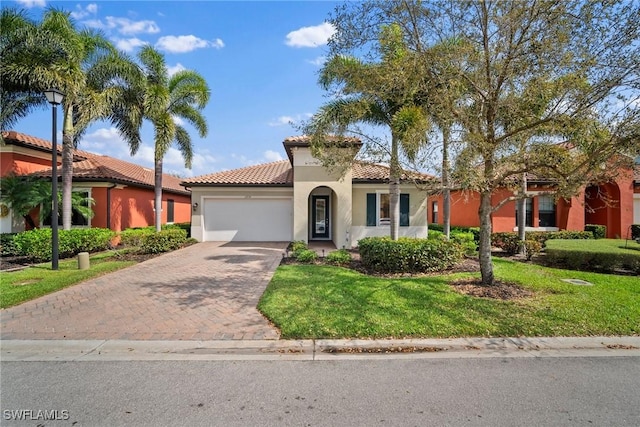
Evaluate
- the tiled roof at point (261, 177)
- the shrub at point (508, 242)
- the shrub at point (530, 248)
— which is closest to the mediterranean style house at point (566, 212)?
the shrub at point (508, 242)

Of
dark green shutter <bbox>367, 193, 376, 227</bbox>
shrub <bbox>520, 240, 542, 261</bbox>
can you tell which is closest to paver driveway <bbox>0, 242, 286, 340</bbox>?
dark green shutter <bbox>367, 193, 376, 227</bbox>

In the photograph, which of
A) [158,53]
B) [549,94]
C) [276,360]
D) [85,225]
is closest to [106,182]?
[85,225]

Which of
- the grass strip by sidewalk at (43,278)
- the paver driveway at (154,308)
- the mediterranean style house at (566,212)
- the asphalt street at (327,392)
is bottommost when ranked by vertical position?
the asphalt street at (327,392)

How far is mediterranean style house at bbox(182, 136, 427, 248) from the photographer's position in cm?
1423

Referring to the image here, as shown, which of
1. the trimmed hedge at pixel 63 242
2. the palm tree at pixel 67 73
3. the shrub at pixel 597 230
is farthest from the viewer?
the shrub at pixel 597 230

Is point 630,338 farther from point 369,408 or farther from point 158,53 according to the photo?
point 158,53

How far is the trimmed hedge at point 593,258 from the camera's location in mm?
9531

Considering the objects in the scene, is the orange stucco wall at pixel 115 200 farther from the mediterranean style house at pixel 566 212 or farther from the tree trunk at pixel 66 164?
the mediterranean style house at pixel 566 212

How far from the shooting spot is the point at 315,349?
455 centimetres

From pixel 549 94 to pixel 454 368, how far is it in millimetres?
5391

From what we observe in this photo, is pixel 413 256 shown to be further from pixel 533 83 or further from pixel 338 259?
pixel 533 83

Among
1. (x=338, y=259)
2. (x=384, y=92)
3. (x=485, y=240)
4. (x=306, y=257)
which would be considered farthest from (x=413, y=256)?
(x=384, y=92)

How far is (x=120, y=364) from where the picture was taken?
4.12 metres

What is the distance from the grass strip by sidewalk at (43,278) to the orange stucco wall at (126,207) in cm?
476
